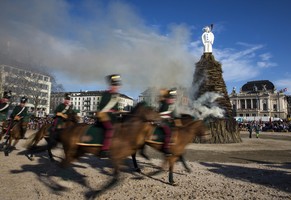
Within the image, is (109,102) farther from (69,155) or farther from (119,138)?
(69,155)

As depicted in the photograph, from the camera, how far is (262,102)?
160m

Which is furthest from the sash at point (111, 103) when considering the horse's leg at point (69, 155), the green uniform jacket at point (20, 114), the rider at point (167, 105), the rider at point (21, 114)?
the green uniform jacket at point (20, 114)

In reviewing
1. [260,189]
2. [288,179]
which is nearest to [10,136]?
[260,189]

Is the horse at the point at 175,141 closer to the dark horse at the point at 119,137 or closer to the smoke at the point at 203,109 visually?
the dark horse at the point at 119,137

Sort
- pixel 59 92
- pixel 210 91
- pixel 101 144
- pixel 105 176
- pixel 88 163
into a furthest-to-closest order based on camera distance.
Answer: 1. pixel 59 92
2. pixel 210 91
3. pixel 88 163
4. pixel 105 176
5. pixel 101 144

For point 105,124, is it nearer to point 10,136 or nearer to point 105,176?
point 105,176

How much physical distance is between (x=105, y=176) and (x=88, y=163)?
3094mm

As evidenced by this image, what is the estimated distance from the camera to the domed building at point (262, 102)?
15548 centimetres

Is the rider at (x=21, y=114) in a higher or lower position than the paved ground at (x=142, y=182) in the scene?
higher

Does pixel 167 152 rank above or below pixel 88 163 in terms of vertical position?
above

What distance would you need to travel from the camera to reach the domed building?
155m

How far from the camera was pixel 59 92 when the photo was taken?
2749 inches

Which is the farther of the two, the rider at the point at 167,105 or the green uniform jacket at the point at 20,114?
the green uniform jacket at the point at 20,114

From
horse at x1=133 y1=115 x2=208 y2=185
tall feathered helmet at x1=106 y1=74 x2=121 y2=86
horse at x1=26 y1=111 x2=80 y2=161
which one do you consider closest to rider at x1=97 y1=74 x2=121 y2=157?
tall feathered helmet at x1=106 y1=74 x2=121 y2=86
